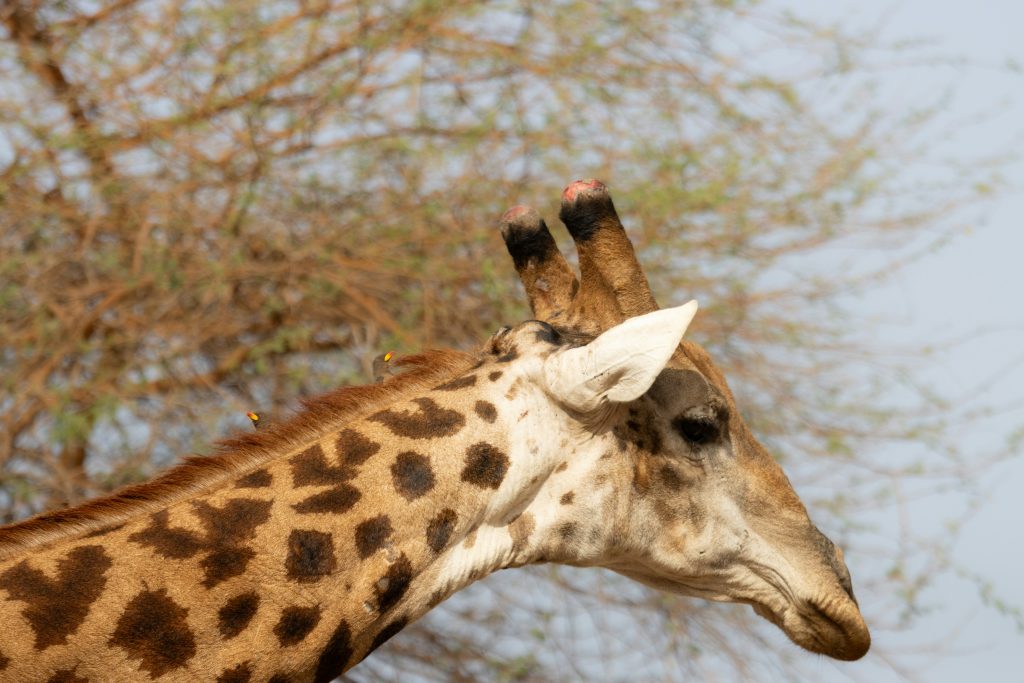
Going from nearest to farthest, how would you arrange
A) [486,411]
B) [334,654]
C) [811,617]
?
[334,654]
[486,411]
[811,617]

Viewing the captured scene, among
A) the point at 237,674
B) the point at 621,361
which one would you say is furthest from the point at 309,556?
the point at 621,361

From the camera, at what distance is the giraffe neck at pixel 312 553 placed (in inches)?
126

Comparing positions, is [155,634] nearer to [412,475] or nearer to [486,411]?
[412,475]

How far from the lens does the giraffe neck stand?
321 centimetres

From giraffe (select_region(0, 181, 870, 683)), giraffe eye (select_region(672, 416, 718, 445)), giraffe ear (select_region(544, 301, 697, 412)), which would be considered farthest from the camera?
giraffe eye (select_region(672, 416, 718, 445))

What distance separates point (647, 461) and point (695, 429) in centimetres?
17

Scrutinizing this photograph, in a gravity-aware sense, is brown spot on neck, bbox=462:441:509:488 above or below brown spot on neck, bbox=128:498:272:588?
below

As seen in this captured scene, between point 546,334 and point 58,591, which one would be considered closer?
point 58,591

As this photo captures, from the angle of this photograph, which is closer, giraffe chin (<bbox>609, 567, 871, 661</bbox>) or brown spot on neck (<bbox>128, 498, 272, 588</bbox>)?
brown spot on neck (<bbox>128, 498, 272, 588</bbox>)

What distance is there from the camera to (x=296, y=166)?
877cm

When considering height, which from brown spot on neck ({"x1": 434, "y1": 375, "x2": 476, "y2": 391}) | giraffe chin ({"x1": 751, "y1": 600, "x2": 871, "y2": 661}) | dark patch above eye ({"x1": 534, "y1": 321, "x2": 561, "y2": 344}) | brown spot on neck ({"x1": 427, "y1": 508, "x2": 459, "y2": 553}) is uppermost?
dark patch above eye ({"x1": 534, "y1": 321, "x2": 561, "y2": 344})

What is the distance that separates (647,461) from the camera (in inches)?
153

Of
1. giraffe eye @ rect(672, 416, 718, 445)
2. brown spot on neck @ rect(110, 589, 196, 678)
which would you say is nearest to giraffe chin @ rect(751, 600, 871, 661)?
giraffe eye @ rect(672, 416, 718, 445)

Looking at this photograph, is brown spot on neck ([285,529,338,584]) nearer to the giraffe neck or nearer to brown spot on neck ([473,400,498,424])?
the giraffe neck
